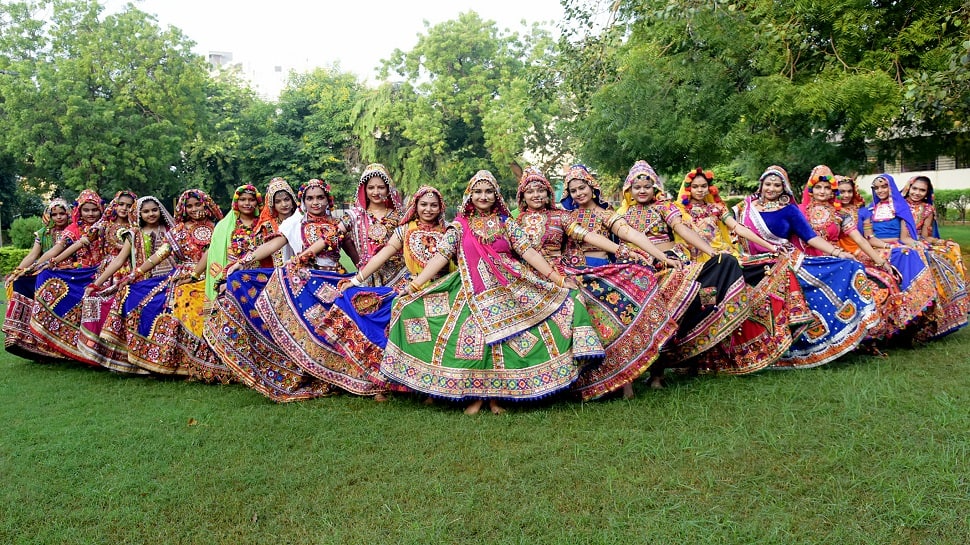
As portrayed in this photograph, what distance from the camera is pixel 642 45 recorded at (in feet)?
35.6

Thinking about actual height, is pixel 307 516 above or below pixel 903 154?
below

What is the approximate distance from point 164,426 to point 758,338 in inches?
165

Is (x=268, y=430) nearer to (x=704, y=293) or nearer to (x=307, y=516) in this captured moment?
(x=307, y=516)

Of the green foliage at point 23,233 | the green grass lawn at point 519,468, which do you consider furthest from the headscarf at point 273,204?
the green foliage at point 23,233

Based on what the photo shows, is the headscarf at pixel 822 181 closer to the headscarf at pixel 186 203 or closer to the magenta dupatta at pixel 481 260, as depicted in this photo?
the magenta dupatta at pixel 481 260

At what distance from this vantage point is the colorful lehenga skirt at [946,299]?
20.7 ft

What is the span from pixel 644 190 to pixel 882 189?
3.30 m

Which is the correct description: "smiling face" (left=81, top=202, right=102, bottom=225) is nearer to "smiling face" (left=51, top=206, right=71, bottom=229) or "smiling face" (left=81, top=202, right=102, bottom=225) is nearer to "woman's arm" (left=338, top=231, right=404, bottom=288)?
"smiling face" (left=51, top=206, right=71, bottom=229)

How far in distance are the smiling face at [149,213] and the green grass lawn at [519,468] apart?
6.58ft

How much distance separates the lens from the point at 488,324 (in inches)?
176

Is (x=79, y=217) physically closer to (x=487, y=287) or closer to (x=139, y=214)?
(x=139, y=214)

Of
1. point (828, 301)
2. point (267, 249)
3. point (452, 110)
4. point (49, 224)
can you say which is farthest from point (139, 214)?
point (452, 110)

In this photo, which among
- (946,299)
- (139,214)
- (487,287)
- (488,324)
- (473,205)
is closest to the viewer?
(488,324)

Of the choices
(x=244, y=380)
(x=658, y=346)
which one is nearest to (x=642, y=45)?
(x=658, y=346)
